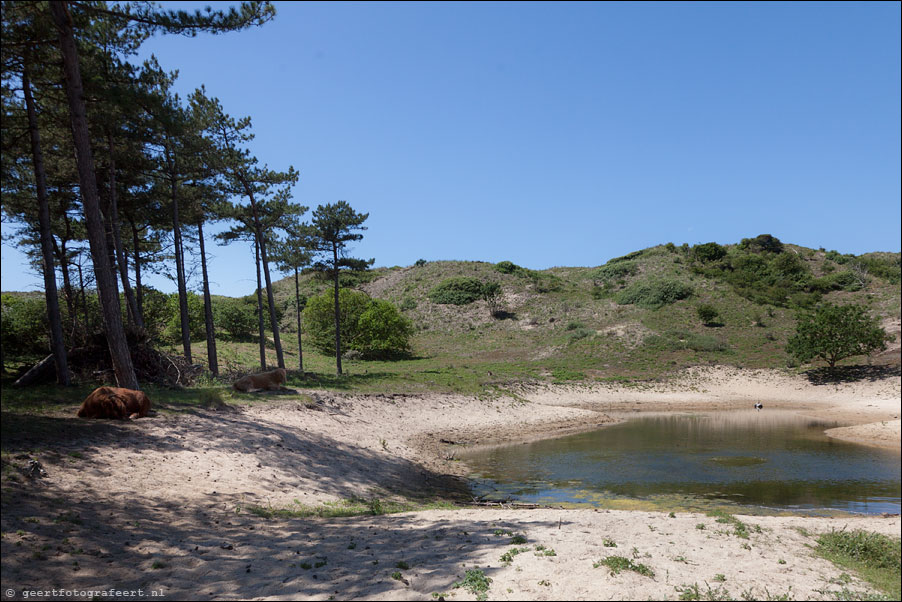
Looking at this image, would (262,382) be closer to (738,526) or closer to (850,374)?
(738,526)

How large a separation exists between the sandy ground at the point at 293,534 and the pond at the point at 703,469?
2.37 meters

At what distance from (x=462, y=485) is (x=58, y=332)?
14009 mm

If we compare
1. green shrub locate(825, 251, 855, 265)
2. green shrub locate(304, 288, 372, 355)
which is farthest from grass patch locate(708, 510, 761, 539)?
green shrub locate(825, 251, 855, 265)

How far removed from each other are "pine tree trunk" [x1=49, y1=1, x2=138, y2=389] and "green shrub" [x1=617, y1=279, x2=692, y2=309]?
5797cm

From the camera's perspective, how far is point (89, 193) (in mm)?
13375

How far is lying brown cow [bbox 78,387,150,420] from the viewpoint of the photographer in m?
12.3

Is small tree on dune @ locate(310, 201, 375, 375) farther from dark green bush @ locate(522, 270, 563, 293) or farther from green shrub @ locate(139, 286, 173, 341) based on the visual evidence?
dark green bush @ locate(522, 270, 563, 293)

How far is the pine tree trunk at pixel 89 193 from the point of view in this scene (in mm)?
12555

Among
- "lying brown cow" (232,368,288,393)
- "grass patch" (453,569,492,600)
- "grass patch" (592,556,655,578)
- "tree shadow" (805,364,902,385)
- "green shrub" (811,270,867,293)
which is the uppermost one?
"green shrub" (811,270,867,293)

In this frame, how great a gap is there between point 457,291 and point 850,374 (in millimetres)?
49333

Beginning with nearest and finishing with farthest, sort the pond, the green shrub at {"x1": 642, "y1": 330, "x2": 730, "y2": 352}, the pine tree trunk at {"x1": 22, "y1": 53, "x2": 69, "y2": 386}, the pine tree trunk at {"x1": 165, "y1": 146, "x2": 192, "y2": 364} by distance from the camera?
the pond
the pine tree trunk at {"x1": 22, "y1": 53, "x2": 69, "y2": 386}
the pine tree trunk at {"x1": 165, "y1": 146, "x2": 192, "y2": 364}
the green shrub at {"x1": 642, "y1": 330, "x2": 730, "y2": 352}

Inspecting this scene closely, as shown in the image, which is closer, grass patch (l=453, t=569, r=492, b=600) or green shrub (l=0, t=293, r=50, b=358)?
grass patch (l=453, t=569, r=492, b=600)

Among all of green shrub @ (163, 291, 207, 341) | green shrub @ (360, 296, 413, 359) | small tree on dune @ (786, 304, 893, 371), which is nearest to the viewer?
small tree on dune @ (786, 304, 893, 371)

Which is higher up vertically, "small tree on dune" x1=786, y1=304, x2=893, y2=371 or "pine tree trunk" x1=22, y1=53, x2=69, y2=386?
"pine tree trunk" x1=22, y1=53, x2=69, y2=386
